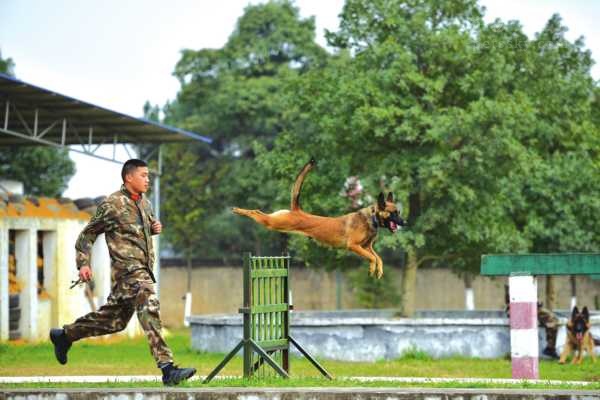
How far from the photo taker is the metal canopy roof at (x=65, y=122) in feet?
84.2

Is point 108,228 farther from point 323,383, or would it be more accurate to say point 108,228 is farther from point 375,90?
point 375,90

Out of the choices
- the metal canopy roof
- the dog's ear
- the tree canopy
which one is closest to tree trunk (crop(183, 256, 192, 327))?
the metal canopy roof

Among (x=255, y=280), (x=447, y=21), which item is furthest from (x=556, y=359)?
(x=255, y=280)

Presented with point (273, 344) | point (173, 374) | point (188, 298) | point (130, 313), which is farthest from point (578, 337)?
point (188, 298)

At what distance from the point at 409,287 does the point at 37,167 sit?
84.1 ft

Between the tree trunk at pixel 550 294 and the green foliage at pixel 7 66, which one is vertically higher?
the green foliage at pixel 7 66

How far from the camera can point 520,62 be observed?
1103 inches

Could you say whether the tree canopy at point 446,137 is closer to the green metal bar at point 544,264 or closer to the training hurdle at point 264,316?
the green metal bar at point 544,264

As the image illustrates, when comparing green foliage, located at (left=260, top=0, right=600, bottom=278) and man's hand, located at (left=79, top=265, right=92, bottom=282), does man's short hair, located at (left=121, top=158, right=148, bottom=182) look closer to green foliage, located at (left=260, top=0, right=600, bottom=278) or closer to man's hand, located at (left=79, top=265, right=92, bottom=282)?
man's hand, located at (left=79, top=265, right=92, bottom=282)

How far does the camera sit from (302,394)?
11.3 m

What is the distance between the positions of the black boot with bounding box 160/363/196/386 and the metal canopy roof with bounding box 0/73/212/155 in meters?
12.8

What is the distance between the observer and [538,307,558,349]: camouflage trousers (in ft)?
75.2

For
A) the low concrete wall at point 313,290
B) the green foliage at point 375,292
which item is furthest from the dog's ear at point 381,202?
the low concrete wall at point 313,290

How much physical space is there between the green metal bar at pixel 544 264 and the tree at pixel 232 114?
27.6 meters
